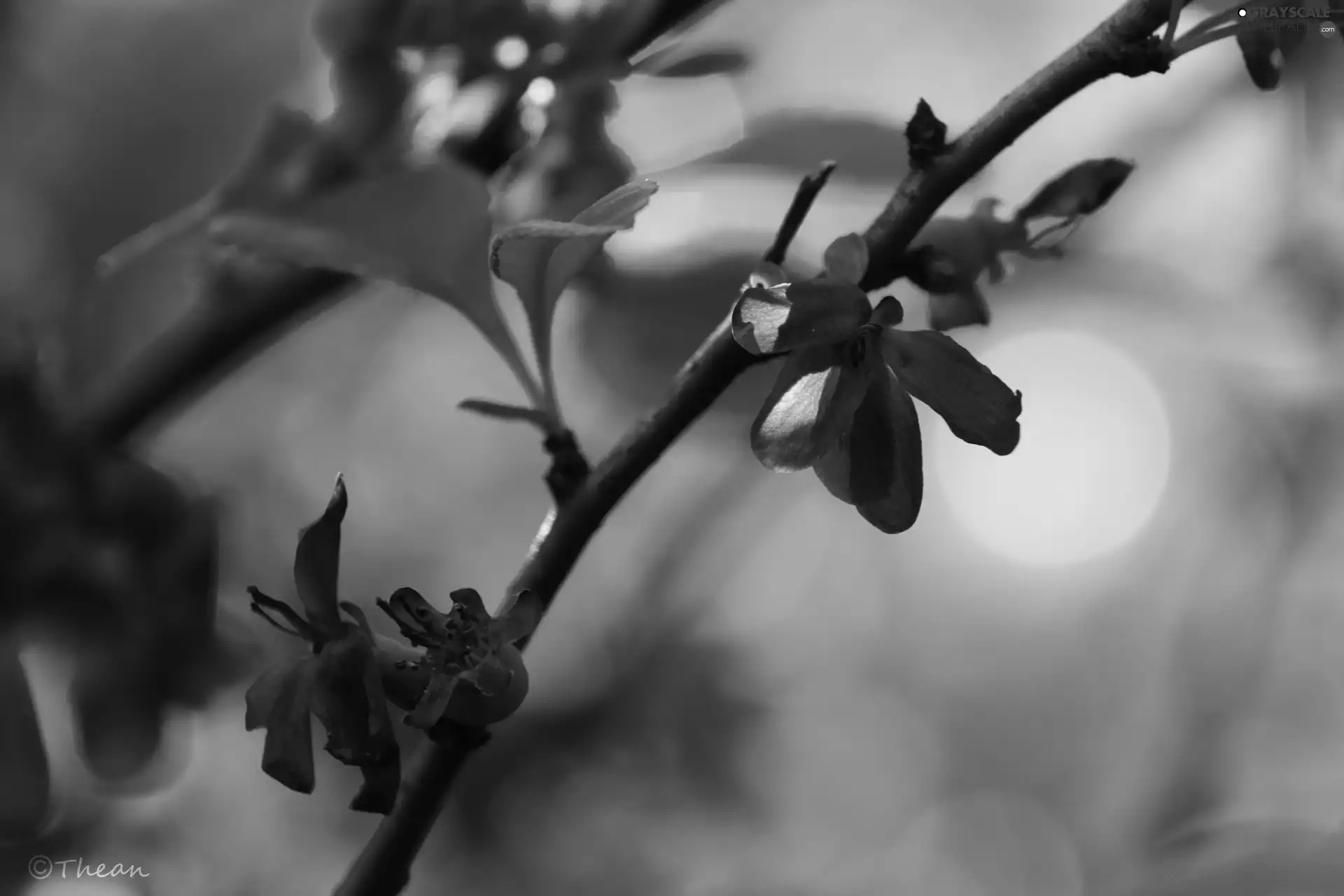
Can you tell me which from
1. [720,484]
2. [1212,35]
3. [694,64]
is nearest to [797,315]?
[1212,35]

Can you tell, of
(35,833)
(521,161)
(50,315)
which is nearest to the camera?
(35,833)

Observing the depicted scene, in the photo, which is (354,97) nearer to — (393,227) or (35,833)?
(393,227)

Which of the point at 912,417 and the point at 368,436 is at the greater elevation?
the point at 368,436

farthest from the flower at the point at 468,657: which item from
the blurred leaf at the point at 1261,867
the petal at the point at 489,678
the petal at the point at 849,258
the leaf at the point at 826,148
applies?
the blurred leaf at the point at 1261,867

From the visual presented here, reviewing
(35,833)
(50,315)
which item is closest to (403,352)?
(50,315)

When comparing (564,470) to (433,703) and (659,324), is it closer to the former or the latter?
(433,703)

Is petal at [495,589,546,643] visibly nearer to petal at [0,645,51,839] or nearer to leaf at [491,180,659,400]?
leaf at [491,180,659,400]
